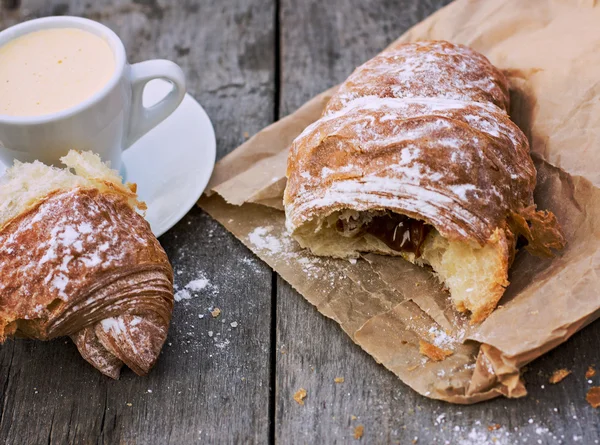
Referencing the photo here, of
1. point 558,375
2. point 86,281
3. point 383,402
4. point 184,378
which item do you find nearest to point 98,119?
point 86,281

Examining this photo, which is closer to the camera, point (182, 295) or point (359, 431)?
point (359, 431)

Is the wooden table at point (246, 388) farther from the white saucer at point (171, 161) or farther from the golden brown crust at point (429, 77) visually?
the golden brown crust at point (429, 77)

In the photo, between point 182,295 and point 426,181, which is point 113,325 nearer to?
point 182,295

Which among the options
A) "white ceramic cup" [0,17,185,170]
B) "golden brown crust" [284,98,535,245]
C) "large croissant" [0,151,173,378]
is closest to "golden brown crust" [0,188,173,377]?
"large croissant" [0,151,173,378]

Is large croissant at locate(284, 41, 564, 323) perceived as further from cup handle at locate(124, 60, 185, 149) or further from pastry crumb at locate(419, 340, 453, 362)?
cup handle at locate(124, 60, 185, 149)

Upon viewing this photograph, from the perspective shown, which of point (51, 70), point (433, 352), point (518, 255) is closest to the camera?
point (433, 352)

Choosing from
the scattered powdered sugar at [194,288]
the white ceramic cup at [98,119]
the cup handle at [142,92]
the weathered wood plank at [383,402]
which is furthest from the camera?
the cup handle at [142,92]

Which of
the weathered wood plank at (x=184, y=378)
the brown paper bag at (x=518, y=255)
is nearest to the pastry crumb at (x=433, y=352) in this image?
the brown paper bag at (x=518, y=255)

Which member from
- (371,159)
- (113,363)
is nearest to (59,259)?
(113,363)
